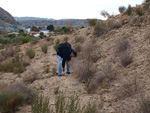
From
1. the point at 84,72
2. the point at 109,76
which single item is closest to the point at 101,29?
the point at 84,72

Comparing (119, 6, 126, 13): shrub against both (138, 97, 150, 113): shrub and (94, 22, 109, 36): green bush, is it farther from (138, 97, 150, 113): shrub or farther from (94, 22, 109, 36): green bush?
(138, 97, 150, 113): shrub

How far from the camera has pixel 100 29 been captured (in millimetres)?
15047

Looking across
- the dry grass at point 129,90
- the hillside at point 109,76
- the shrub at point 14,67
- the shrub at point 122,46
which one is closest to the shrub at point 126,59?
the hillside at point 109,76

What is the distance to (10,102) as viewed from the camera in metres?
4.69

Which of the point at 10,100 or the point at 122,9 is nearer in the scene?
the point at 10,100

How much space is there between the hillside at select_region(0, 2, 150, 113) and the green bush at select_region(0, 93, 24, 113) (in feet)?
0.82

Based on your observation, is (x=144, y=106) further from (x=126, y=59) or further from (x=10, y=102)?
(x=126, y=59)

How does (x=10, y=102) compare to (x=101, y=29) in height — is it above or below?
below

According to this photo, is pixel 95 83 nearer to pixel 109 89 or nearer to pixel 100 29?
pixel 109 89

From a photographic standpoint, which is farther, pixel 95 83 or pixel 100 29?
pixel 100 29

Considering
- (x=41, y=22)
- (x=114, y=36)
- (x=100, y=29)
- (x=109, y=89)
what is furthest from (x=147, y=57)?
(x=41, y=22)

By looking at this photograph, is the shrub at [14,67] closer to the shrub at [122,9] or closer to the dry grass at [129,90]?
the dry grass at [129,90]

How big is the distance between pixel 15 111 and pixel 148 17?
11.0 m

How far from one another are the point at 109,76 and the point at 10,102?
4.04 m
